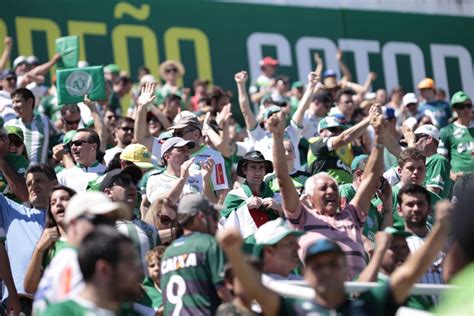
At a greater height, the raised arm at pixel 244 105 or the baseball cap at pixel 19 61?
the baseball cap at pixel 19 61

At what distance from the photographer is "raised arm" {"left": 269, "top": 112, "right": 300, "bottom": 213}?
27.8ft

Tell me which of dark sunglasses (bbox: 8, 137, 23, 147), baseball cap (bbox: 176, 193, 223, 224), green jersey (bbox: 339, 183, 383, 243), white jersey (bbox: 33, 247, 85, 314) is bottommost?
green jersey (bbox: 339, 183, 383, 243)

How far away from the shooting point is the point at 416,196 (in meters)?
→ 9.27

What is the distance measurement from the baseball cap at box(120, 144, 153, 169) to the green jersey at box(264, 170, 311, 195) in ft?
3.69

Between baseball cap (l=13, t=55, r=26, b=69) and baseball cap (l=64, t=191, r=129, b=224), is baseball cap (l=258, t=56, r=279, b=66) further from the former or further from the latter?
baseball cap (l=64, t=191, r=129, b=224)

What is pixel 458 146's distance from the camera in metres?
14.3

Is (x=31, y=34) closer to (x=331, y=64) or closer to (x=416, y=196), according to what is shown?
(x=331, y=64)

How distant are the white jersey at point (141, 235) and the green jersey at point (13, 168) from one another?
235cm

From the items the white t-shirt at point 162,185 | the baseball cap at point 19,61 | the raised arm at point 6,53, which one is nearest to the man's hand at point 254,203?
the white t-shirt at point 162,185

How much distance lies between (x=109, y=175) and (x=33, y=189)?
97 cm

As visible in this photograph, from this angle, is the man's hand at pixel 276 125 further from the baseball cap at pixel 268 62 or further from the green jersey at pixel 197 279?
the baseball cap at pixel 268 62

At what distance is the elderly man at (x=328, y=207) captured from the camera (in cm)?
861

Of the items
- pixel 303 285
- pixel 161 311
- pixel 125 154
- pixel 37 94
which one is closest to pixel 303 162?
pixel 125 154

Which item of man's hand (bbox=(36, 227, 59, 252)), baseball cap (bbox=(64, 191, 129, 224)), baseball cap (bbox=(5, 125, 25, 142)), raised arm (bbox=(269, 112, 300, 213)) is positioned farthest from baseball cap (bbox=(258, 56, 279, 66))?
baseball cap (bbox=(64, 191, 129, 224))
